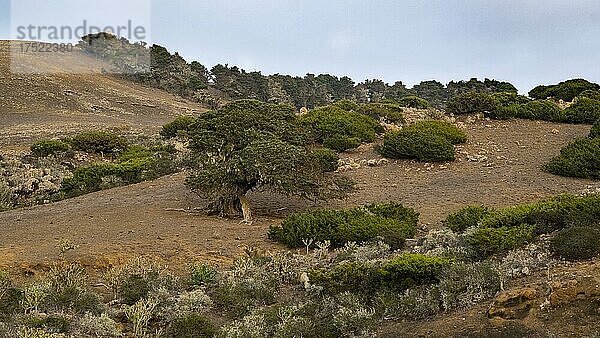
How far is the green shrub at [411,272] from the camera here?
8266 millimetres

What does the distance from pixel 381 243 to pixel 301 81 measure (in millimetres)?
61998

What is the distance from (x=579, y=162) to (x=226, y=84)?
5162cm

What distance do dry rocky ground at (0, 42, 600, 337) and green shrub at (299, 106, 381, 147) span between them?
111 centimetres

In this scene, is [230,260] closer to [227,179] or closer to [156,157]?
[227,179]

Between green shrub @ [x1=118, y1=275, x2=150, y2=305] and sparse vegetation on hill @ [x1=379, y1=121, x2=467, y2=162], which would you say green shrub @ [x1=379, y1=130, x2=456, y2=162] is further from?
green shrub @ [x1=118, y1=275, x2=150, y2=305]

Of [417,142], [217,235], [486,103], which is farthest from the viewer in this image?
[486,103]

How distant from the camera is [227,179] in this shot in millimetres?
15195

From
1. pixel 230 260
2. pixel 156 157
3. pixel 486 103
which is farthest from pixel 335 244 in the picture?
pixel 486 103

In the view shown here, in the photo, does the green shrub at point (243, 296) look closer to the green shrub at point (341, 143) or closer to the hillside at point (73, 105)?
the green shrub at point (341, 143)

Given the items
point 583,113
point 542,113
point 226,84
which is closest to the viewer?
point 583,113

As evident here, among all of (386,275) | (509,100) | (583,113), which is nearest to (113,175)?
(386,275)

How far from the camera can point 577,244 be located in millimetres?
8203

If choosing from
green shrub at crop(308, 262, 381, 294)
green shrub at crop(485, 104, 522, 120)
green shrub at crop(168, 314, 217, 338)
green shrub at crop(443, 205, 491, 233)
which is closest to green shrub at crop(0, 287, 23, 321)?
green shrub at crop(168, 314, 217, 338)

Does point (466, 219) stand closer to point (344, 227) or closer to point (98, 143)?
point (344, 227)
